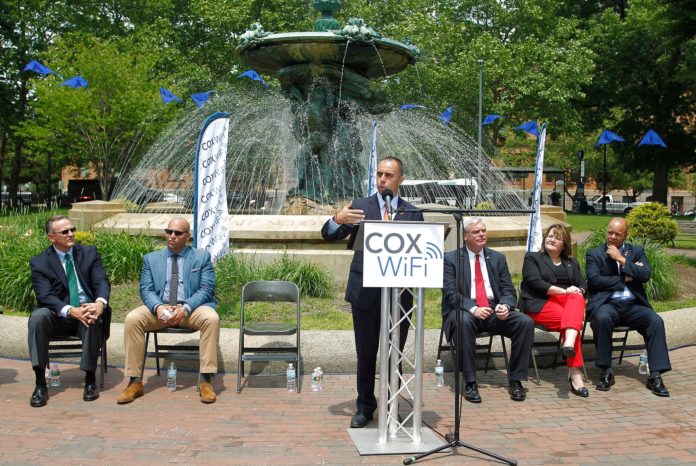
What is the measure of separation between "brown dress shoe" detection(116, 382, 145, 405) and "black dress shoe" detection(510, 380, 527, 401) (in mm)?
3258

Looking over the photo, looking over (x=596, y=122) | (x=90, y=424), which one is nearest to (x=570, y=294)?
(x=90, y=424)

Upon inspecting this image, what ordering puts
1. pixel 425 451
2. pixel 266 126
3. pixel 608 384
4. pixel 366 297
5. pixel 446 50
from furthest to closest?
1. pixel 446 50
2. pixel 266 126
3. pixel 608 384
4. pixel 366 297
5. pixel 425 451

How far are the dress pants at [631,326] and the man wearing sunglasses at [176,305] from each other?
3.62 metres

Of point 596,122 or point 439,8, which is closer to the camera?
point 439,8

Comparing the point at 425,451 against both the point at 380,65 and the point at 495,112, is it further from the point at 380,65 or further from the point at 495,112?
the point at 495,112

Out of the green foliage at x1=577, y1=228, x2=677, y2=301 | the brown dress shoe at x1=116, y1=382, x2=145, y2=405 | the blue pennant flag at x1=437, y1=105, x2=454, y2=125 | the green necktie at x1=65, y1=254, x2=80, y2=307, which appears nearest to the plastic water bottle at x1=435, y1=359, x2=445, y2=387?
the brown dress shoe at x1=116, y1=382, x2=145, y2=405

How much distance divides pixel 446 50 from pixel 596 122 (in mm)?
12129

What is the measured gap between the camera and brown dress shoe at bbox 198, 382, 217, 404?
19.6ft

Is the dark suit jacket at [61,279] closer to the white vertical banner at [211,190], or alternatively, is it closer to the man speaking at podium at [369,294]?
the white vertical banner at [211,190]

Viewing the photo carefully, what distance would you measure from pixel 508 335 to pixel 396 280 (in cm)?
222

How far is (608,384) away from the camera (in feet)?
21.5

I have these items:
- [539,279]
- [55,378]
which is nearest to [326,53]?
[539,279]

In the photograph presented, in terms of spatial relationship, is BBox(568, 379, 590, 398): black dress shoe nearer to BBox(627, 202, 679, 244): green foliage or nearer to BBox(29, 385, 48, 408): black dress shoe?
BBox(29, 385, 48, 408): black dress shoe

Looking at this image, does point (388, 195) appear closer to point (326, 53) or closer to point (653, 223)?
point (326, 53)
